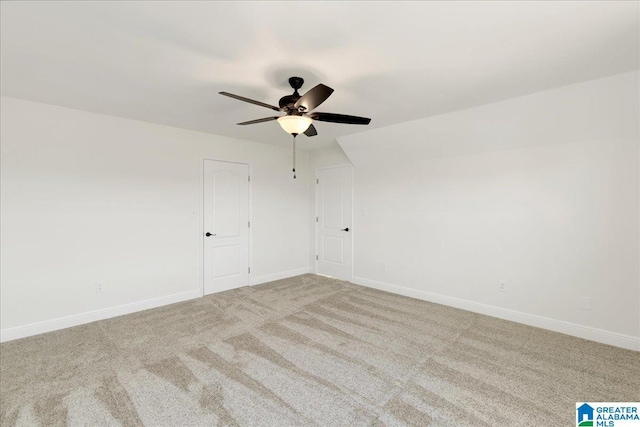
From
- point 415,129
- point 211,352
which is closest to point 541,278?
point 415,129

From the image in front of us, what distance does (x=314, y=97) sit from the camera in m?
2.12

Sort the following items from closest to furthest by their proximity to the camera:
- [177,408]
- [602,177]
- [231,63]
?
1. [177,408]
2. [231,63]
3. [602,177]

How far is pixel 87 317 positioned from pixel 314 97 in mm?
3678

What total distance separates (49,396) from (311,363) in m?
1.94

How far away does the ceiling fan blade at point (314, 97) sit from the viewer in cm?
199

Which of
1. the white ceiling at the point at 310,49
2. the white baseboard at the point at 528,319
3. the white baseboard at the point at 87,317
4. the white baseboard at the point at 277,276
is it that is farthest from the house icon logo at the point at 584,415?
the white baseboard at the point at 87,317

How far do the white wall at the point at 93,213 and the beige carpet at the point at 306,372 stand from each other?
0.38 m

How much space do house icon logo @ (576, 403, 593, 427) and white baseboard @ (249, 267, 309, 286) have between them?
4203 mm

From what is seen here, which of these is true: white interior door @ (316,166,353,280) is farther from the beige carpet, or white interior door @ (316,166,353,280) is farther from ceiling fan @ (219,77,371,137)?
ceiling fan @ (219,77,371,137)

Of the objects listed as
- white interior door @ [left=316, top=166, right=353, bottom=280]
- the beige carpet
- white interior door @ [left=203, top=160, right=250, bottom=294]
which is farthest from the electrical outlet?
white interior door @ [left=203, top=160, right=250, bottom=294]

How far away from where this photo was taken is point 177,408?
74.9 inches

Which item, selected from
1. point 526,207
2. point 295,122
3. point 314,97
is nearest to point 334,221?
point 526,207

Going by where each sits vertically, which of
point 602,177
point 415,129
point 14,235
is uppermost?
point 415,129

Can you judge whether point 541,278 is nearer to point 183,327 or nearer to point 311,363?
point 311,363
